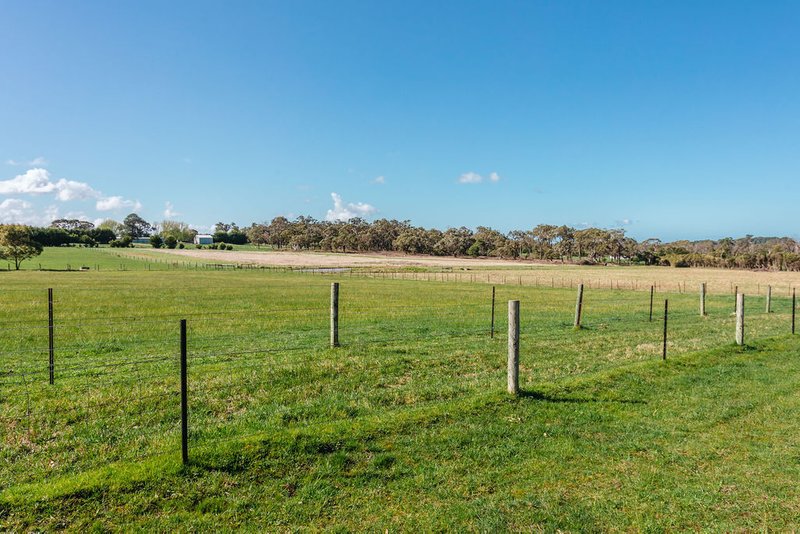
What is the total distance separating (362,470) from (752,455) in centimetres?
530

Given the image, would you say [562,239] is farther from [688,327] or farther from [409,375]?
[409,375]

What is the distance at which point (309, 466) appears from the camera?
5.73 metres

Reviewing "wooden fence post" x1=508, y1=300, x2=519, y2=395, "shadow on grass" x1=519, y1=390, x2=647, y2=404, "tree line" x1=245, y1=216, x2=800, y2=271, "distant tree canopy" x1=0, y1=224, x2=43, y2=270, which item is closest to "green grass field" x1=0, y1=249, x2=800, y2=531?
"shadow on grass" x1=519, y1=390, x2=647, y2=404

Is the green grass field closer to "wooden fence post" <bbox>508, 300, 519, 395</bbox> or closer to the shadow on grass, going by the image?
the shadow on grass

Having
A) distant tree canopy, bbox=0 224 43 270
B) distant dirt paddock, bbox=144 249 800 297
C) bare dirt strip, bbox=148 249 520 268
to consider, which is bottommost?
distant dirt paddock, bbox=144 249 800 297

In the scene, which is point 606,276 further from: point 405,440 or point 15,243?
point 15,243

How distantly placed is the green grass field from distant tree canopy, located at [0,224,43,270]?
252 feet

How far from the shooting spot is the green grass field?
4.84m

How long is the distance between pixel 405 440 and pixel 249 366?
5167mm

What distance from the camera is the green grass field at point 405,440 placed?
4.84 meters

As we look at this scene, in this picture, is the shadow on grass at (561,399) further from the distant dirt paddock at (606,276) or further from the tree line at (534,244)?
the tree line at (534,244)

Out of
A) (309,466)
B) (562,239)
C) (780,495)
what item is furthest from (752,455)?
(562,239)

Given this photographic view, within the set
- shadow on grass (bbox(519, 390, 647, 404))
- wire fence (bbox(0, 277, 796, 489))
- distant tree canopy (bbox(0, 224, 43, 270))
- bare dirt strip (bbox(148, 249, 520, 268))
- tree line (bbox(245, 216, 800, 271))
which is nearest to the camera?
wire fence (bbox(0, 277, 796, 489))

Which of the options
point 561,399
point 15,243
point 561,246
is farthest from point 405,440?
point 561,246
